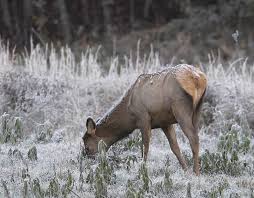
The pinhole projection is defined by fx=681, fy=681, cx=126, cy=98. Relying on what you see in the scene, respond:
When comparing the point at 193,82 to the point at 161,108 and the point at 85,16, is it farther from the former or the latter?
the point at 85,16

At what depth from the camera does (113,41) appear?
24688 millimetres

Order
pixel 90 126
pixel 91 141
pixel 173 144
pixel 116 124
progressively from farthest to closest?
pixel 91 141 → pixel 90 126 → pixel 116 124 → pixel 173 144

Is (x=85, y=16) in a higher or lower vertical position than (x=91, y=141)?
lower

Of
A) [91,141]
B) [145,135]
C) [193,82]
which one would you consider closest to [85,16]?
[91,141]

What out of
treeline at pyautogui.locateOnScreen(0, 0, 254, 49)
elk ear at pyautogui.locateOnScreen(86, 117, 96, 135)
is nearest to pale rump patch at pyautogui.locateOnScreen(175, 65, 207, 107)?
elk ear at pyautogui.locateOnScreen(86, 117, 96, 135)

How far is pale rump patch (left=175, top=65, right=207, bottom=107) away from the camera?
742 centimetres

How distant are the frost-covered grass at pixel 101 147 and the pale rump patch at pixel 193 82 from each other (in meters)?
0.80

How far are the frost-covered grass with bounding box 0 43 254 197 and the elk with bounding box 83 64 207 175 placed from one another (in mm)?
314

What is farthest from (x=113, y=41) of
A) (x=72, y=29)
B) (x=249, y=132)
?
(x=249, y=132)

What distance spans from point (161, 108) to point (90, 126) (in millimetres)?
1153

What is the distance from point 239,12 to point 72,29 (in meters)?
6.67

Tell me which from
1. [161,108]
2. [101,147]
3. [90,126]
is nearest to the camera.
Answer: [101,147]

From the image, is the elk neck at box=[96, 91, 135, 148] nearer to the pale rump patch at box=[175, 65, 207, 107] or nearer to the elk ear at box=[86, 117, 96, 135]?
the elk ear at box=[86, 117, 96, 135]

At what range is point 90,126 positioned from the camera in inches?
330
